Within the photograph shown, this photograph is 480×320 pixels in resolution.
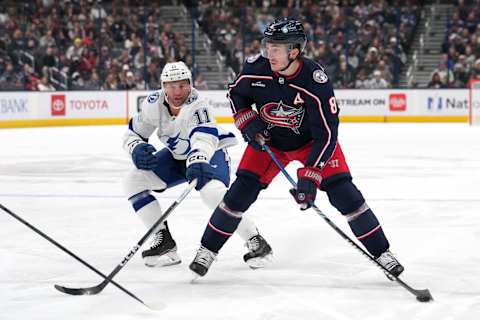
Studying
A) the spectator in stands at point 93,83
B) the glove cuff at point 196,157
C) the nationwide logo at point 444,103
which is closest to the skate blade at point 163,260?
the glove cuff at point 196,157

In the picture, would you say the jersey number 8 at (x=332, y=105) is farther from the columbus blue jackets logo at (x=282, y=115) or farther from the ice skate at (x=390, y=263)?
the ice skate at (x=390, y=263)

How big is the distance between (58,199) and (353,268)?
307 centimetres

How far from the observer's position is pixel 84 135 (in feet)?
42.0

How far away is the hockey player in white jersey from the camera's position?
4.00 meters

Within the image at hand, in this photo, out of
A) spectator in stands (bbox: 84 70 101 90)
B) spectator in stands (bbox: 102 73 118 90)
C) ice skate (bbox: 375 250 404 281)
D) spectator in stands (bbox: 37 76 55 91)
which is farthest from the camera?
spectator in stands (bbox: 102 73 118 90)

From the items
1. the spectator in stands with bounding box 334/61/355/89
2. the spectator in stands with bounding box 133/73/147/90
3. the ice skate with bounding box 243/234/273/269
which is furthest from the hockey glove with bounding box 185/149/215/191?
the spectator in stands with bounding box 334/61/355/89

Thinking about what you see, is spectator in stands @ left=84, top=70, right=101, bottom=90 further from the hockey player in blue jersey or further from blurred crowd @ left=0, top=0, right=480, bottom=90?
the hockey player in blue jersey

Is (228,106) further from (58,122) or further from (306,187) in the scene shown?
(306,187)

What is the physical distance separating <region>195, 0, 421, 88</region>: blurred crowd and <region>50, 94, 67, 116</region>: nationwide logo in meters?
3.48

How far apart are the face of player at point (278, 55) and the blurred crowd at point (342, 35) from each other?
1226cm

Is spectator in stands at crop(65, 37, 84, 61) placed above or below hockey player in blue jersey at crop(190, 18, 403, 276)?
below

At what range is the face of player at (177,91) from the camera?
4.01m

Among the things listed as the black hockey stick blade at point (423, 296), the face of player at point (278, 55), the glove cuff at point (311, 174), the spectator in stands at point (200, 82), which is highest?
the face of player at point (278, 55)

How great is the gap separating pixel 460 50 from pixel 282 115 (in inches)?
535
